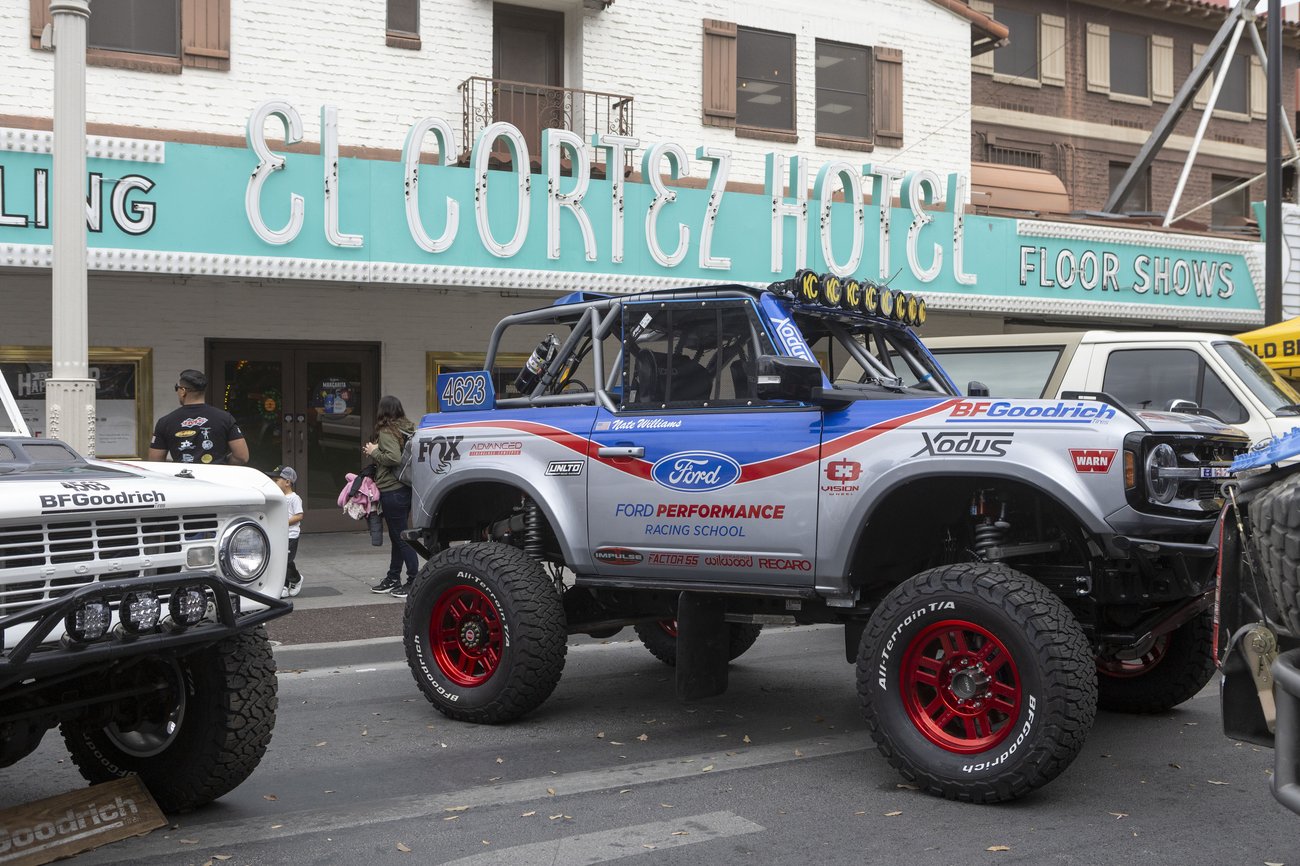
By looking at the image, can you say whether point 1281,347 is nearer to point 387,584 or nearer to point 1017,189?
point 387,584

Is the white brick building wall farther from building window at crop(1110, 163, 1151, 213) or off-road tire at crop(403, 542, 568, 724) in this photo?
off-road tire at crop(403, 542, 568, 724)

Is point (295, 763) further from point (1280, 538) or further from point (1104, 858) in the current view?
point (1280, 538)

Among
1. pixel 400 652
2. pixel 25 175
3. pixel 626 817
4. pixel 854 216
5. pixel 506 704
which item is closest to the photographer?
pixel 626 817

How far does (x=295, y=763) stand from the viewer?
5852mm

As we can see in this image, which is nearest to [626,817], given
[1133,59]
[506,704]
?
[506,704]

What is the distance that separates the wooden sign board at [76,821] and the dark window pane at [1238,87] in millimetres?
26032

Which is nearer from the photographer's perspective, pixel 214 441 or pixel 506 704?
pixel 506 704

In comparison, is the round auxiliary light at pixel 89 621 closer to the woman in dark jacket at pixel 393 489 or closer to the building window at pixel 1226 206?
the woman in dark jacket at pixel 393 489

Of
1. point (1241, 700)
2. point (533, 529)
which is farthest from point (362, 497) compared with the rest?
point (1241, 700)

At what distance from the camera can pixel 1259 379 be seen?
9195 mm

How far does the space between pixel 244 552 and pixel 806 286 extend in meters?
2.83

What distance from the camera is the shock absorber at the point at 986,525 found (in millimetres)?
5469

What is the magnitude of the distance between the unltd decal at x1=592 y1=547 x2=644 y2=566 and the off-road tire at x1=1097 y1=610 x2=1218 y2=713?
2.45m

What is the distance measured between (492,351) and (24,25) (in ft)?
30.2
